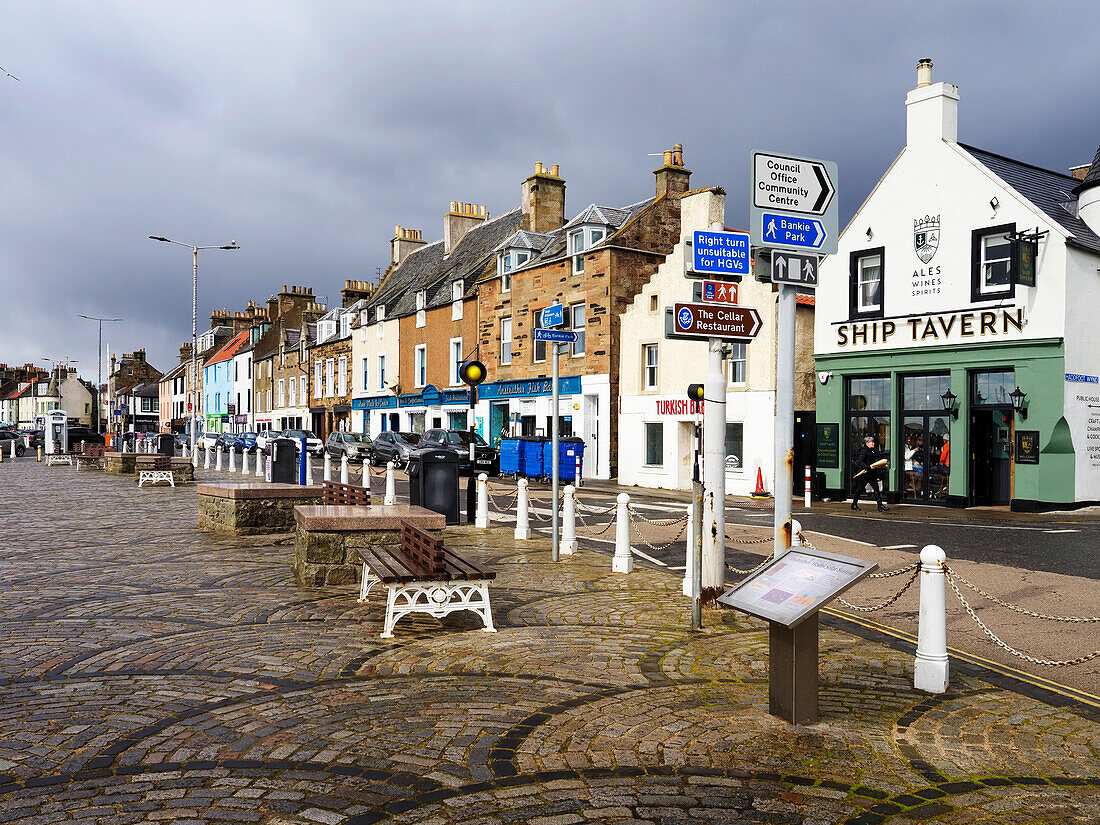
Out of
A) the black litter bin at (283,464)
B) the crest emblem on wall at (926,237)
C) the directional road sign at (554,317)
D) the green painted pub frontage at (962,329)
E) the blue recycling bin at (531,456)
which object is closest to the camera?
the directional road sign at (554,317)

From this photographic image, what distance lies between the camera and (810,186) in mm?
7297

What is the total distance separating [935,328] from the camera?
911 inches

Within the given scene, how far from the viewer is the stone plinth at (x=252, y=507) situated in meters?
13.9

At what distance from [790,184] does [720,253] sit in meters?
1.14

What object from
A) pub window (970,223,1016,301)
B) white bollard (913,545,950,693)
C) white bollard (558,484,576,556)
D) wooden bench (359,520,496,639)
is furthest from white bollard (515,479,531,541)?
pub window (970,223,1016,301)

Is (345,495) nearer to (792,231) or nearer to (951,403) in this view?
(792,231)

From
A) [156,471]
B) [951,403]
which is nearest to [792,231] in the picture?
[951,403]

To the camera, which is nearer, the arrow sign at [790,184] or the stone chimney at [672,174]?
the arrow sign at [790,184]

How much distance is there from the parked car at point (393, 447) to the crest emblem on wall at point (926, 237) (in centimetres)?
2015

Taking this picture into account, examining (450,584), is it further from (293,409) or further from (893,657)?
(293,409)

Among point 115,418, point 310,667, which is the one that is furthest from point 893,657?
point 115,418

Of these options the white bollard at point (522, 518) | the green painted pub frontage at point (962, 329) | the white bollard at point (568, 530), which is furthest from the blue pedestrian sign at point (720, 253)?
the green painted pub frontage at point (962, 329)

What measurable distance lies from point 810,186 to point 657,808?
5114mm

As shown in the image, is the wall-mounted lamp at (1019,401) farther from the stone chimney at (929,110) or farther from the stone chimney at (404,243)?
the stone chimney at (404,243)
